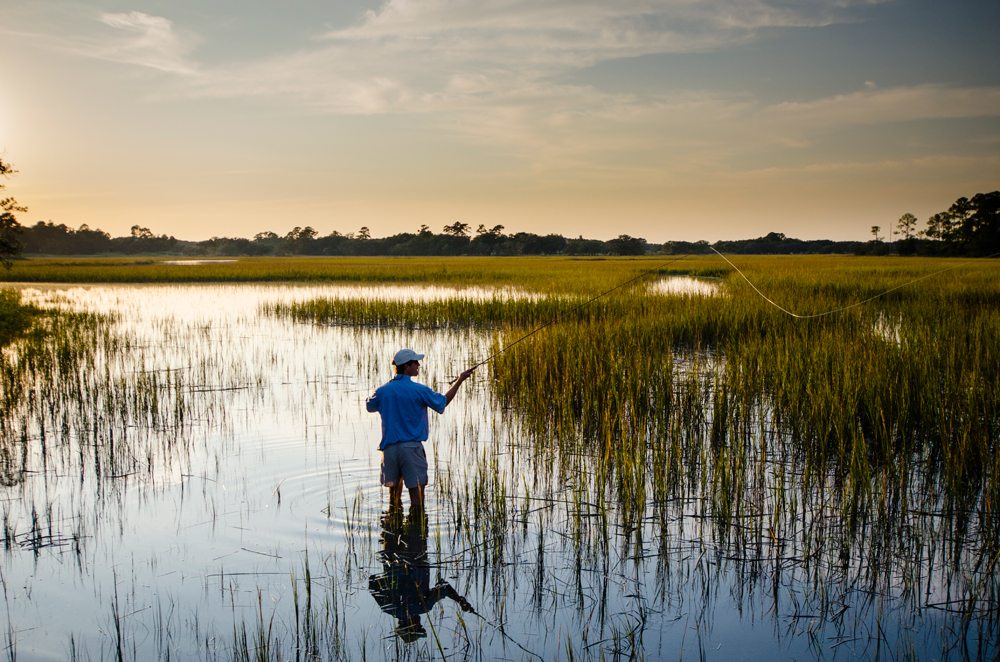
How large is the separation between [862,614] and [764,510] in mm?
1299

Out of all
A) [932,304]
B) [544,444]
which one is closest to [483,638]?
[544,444]

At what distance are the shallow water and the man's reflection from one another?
17 mm

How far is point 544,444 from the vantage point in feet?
21.7

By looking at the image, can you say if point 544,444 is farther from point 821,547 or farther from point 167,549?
point 167,549

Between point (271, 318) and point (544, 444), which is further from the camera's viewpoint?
point (271, 318)

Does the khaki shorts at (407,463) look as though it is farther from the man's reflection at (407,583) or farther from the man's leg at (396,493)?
the man's reflection at (407,583)

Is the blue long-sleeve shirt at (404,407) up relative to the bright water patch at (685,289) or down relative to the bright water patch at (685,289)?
down

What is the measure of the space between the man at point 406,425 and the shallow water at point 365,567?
0.96ft

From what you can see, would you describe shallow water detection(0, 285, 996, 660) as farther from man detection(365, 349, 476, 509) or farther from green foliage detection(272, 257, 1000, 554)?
green foliage detection(272, 257, 1000, 554)

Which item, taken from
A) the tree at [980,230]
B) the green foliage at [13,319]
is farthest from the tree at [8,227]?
the tree at [980,230]

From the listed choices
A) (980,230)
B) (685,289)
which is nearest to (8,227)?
(685,289)

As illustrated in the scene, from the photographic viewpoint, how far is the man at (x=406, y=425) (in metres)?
4.91

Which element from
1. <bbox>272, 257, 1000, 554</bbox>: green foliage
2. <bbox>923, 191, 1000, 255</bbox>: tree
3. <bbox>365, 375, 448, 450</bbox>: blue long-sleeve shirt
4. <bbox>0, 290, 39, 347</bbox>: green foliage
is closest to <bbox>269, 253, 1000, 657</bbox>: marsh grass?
<bbox>272, 257, 1000, 554</bbox>: green foliage

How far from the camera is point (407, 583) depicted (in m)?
3.96
